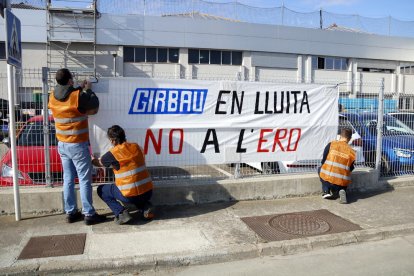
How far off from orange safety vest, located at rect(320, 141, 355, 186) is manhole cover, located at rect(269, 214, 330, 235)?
3.46 ft

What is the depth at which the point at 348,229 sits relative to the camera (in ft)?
18.2

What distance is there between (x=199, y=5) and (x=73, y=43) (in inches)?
419

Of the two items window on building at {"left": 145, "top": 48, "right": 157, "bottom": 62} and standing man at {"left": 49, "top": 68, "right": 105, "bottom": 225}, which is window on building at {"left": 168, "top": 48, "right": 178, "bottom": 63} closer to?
window on building at {"left": 145, "top": 48, "right": 157, "bottom": 62}

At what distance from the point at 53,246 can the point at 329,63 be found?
130 feet

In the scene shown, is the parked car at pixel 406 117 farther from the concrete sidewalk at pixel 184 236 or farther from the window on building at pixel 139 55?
the window on building at pixel 139 55

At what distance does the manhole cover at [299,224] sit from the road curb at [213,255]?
0.89 ft

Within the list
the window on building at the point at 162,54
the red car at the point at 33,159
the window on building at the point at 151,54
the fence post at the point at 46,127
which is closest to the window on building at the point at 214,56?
the window on building at the point at 151,54

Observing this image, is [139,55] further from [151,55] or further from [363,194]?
[363,194]

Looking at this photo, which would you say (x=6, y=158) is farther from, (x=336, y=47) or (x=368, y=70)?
(x=368, y=70)

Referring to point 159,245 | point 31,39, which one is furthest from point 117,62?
point 159,245

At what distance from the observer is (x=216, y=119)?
6734 mm

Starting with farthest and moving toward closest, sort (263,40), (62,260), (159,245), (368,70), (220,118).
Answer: (368,70)
(263,40)
(220,118)
(159,245)
(62,260)

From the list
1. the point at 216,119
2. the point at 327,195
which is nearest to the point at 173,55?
the point at 216,119

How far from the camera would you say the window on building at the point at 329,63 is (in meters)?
39.8
